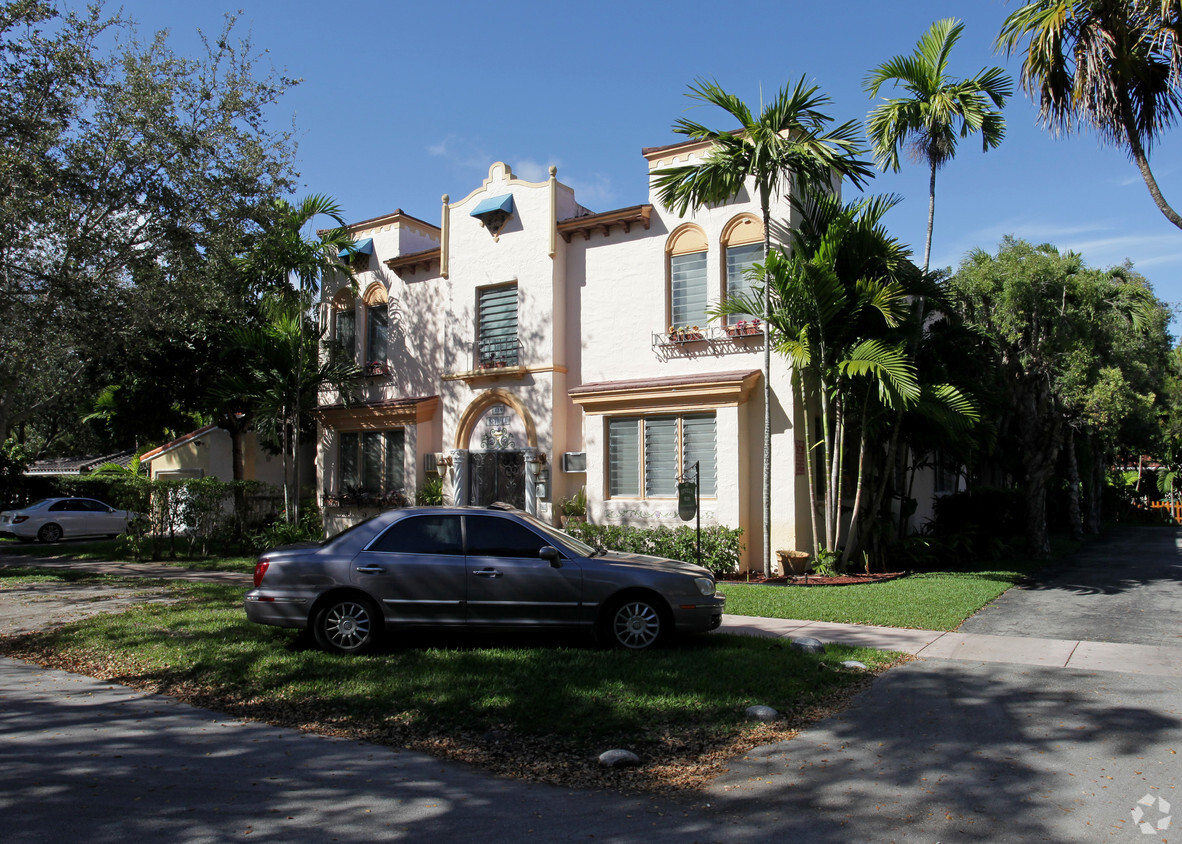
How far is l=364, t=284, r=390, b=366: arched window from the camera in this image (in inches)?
776

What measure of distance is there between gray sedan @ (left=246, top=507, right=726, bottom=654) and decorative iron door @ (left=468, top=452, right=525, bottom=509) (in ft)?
28.6

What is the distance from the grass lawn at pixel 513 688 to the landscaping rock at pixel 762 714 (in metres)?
0.09

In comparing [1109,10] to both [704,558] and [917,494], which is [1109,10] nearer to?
[704,558]

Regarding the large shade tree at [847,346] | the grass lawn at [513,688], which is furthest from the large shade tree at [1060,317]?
the grass lawn at [513,688]

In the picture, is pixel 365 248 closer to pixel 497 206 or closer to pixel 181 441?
pixel 497 206

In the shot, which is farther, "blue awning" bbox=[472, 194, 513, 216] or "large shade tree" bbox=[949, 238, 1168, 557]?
"large shade tree" bbox=[949, 238, 1168, 557]

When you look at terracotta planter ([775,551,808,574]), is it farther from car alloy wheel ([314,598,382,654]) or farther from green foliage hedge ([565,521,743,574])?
car alloy wheel ([314,598,382,654])

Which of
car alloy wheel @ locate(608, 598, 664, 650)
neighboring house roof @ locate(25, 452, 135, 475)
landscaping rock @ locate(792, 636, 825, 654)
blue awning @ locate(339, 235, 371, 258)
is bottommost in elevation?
landscaping rock @ locate(792, 636, 825, 654)

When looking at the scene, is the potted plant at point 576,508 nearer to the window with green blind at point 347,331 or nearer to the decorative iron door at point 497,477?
the decorative iron door at point 497,477

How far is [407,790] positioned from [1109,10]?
11001 mm

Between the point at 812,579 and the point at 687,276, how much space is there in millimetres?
5976

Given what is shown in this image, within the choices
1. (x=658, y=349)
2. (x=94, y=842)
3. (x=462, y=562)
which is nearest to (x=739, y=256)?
(x=658, y=349)

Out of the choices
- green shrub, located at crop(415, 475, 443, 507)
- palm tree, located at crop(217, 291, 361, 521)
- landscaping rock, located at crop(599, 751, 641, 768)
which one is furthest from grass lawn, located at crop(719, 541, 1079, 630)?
palm tree, located at crop(217, 291, 361, 521)

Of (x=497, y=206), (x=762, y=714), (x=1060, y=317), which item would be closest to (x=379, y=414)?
(x=497, y=206)
